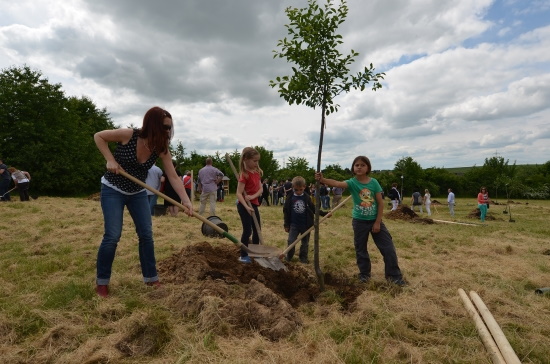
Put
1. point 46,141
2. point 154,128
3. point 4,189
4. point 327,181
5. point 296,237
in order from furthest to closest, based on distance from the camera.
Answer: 1. point 46,141
2. point 4,189
3. point 296,237
4. point 327,181
5. point 154,128

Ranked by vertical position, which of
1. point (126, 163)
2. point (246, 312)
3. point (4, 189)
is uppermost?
point (126, 163)

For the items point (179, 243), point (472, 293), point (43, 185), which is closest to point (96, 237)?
point (179, 243)

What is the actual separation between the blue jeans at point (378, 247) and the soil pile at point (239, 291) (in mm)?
331

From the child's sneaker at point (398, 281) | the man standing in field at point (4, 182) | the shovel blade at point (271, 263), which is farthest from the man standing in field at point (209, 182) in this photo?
the man standing in field at point (4, 182)

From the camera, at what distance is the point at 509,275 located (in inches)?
216

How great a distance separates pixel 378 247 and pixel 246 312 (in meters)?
2.37

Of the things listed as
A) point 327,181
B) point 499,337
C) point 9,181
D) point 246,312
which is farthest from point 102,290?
point 9,181

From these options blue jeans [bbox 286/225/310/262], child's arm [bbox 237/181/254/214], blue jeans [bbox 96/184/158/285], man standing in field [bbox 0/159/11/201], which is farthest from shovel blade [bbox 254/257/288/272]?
man standing in field [bbox 0/159/11/201]

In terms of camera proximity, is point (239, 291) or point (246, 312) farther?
point (239, 291)

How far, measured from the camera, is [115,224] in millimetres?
3617

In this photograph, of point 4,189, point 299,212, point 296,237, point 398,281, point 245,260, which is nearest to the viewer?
point 398,281

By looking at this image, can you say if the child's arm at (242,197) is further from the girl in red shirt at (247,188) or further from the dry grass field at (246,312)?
the dry grass field at (246,312)

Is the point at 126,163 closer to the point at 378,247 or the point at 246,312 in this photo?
the point at 246,312

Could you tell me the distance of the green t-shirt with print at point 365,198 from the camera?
479 cm
